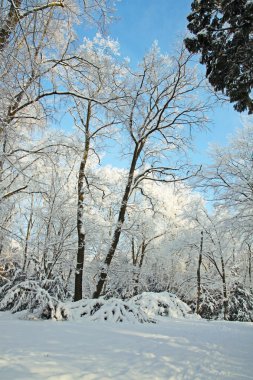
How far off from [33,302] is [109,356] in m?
3.97

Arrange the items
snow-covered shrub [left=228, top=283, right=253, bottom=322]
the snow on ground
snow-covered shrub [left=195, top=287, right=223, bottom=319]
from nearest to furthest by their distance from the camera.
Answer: the snow on ground < snow-covered shrub [left=228, top=283, right=253, bottom=322] < snow-covered shrub [left=195, top=287, right=223, bottom=319]

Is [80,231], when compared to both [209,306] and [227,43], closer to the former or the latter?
[227,43]

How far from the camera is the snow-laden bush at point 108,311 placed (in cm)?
808

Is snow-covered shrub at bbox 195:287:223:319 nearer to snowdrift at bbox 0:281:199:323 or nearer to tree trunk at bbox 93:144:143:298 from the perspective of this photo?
tree trunk at bbox 93:144:143:298

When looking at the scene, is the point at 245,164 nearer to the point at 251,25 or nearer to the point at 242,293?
the point at 251,25

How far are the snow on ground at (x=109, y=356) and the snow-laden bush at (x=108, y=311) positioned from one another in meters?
2.65

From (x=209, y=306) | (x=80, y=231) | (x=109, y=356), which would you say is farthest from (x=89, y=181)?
(x=209, y=306)

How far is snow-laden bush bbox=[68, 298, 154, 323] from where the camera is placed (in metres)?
8.08

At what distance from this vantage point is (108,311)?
8.25m

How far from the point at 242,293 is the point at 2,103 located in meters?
23.8

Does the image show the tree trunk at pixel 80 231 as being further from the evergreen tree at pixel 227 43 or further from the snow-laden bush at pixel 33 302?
the evergreen tree at pixel 227 43

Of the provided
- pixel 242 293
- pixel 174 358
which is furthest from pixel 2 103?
pixel 242 293

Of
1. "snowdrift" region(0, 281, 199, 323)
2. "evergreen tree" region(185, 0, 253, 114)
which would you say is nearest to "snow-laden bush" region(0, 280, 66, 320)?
"snowdrift" region(0, 281, 199, 323)

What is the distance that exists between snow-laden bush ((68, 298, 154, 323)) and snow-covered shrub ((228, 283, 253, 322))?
17300 mm
